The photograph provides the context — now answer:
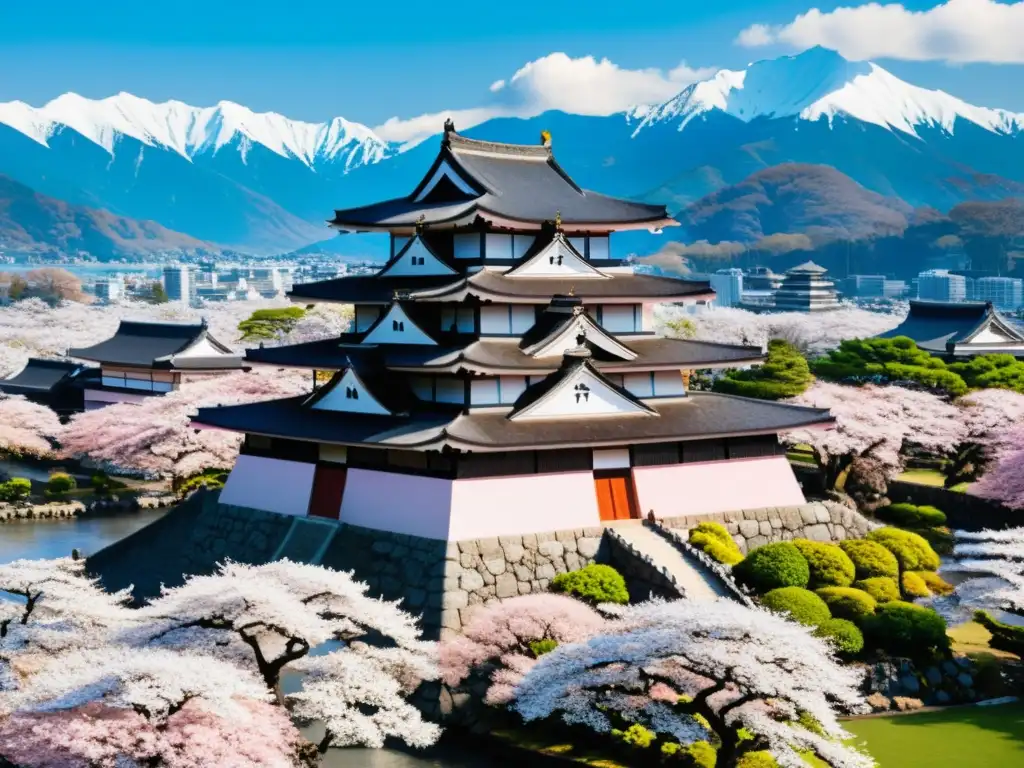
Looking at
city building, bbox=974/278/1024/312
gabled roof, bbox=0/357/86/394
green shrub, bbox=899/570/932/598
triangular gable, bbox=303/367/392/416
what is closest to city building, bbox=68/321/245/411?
gabled roof, bbox=0/357/86/394

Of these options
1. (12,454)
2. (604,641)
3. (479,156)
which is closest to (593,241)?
(479,156)

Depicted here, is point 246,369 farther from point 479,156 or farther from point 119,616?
point 119,616

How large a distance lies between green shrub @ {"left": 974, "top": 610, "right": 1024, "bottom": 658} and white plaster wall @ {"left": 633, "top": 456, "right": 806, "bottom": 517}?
647 cm

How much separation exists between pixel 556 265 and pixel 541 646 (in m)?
11.5

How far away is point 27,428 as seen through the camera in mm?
65688

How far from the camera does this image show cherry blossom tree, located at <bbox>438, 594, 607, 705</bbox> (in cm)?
2770

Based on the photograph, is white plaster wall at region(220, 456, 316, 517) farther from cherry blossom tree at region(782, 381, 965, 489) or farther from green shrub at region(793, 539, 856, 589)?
cherry blossom tree at region(782, 381, 965, 489)

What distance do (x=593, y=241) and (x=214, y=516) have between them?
39.7ft

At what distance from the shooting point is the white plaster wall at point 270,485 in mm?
35188

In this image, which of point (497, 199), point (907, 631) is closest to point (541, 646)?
point (907, 631)

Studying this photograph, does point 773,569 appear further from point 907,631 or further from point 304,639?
point 304,639


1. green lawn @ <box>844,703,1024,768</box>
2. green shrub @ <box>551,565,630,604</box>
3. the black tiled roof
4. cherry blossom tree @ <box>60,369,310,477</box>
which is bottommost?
green lawn @ <box>844,703,1024,768</box>

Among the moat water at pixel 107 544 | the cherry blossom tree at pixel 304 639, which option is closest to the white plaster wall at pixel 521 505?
the cherry blossom tree at pixel 304 639

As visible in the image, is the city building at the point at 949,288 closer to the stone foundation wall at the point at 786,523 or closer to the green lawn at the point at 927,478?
the green lawn at the point at 927,478
